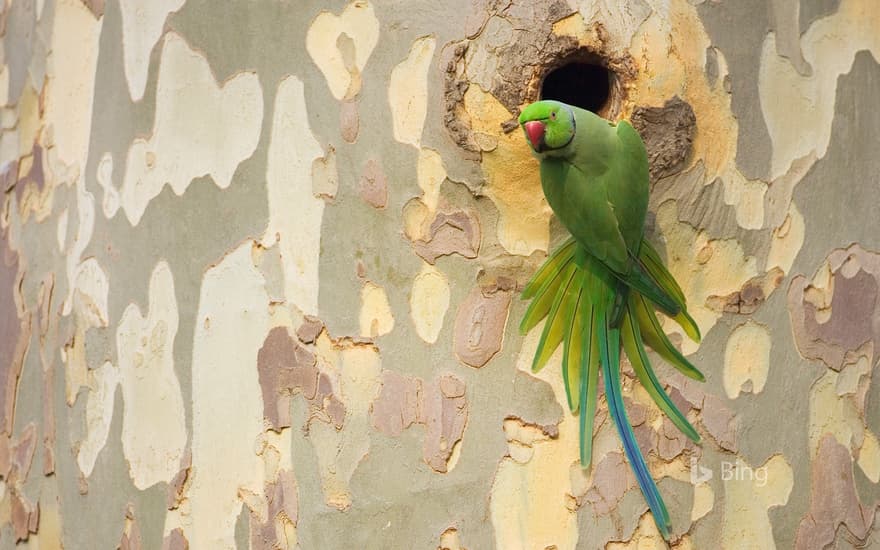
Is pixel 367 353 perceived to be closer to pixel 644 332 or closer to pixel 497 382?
pixel 497 382

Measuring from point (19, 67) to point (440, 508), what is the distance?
1.44 meters

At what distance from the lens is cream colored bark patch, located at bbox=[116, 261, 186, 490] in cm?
204

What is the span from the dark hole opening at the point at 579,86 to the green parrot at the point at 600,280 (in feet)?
0.95

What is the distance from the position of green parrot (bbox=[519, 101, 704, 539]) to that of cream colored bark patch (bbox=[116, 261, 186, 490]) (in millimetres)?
638

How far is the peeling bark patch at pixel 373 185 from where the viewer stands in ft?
6.27

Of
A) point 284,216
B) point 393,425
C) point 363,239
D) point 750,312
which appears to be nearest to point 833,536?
point 750,312

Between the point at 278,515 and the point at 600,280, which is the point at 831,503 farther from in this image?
the point at 278,515

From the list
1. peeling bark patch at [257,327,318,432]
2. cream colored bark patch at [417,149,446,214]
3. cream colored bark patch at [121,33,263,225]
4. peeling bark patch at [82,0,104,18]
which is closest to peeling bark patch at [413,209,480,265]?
cream colored bark patch at [417,149,446,214]

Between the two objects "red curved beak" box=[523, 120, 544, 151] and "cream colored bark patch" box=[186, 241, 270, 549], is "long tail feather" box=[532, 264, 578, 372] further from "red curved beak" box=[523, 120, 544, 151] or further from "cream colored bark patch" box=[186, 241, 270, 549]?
"cream colored bark patch" box=[186, 241, 270, 549]

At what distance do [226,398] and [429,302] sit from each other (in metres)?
0.39

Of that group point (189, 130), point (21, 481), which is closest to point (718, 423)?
point (189, 130)

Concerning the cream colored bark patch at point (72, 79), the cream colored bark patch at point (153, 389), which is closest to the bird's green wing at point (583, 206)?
the cream colored bark patch at point (153, 389)

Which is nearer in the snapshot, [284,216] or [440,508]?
[440,508]

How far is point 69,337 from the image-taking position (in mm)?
2266
